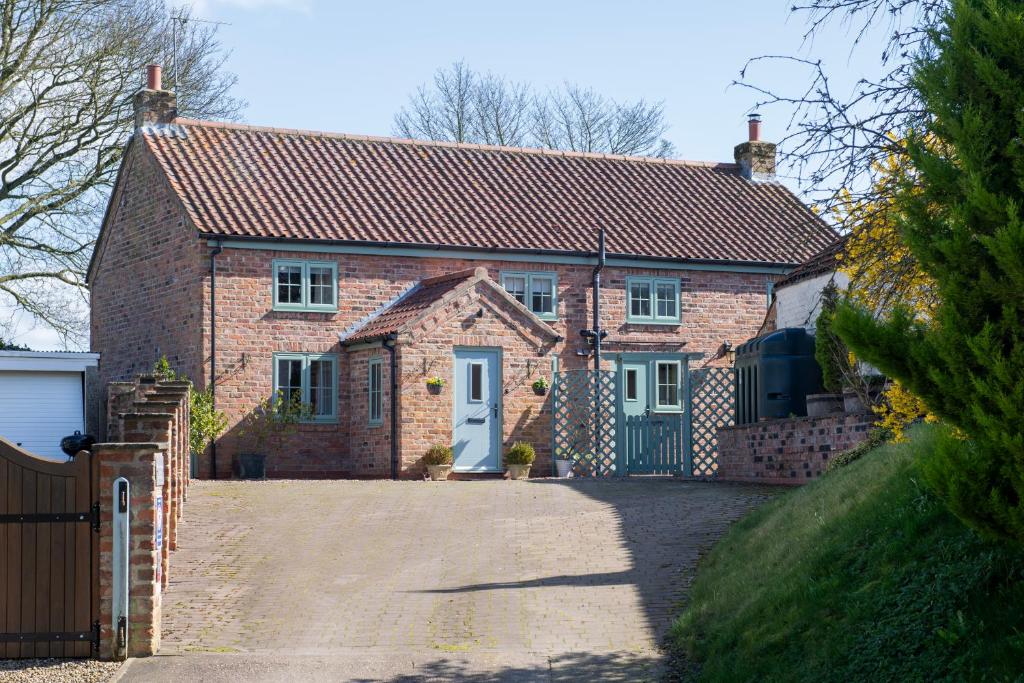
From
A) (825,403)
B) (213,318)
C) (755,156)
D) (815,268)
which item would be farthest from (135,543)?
(755,156)

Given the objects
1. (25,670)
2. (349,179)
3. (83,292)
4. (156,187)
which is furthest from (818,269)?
(83,292)

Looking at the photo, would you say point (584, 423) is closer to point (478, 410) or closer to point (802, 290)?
point (478, 410)

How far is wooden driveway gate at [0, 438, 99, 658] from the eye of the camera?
34.8 ft

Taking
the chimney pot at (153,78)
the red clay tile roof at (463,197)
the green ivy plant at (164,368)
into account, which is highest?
the chimney pot at (153,78)

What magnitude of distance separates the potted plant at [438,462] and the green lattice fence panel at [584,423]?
2479mm

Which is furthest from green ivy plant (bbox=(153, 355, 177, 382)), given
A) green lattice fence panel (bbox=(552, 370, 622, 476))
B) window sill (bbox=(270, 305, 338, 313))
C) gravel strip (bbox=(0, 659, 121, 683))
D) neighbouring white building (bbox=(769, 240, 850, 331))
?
gravel strip (bbox=(0, 659, 121, 683))

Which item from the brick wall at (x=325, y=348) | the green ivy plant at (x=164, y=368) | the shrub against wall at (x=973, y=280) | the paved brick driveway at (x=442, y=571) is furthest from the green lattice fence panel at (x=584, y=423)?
the shrub against wall at (x=973, y=280)

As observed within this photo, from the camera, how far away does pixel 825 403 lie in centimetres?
1994

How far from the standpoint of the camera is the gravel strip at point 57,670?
9.88 m

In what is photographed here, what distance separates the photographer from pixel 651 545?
15211 millimetres

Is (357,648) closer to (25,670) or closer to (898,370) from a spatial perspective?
(25,670)

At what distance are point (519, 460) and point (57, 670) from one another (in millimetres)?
16671

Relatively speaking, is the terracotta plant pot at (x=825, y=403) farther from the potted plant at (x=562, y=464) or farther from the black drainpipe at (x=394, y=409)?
the black drainpipe at (x=394, y=409)

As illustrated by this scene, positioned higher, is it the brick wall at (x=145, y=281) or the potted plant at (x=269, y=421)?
the brick wall at (x=145, y=281)
